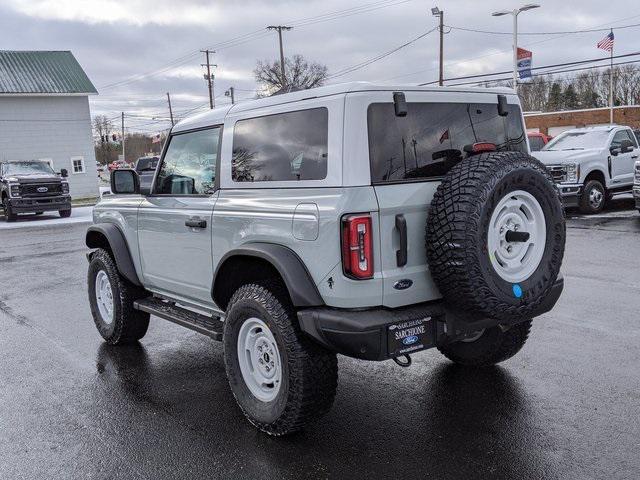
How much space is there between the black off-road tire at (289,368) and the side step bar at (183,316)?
1.93ft

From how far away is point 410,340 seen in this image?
3.40 meters

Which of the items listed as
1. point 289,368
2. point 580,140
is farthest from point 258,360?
point 580,140

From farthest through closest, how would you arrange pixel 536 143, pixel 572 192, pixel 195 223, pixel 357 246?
pixel 536 143
pixel 572 192
pixel 195 223
pixel 357 246

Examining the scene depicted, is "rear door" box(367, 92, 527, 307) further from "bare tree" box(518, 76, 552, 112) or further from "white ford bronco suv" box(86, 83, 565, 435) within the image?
"bare tree" box(518, 76, 552, 112)

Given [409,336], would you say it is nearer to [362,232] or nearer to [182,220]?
[362,232]

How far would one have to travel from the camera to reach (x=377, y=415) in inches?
159

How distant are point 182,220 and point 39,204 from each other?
17648mm

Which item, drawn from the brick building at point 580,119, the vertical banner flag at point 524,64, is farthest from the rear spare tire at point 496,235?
the brick building at point 580,119

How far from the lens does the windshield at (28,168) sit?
20516 mm

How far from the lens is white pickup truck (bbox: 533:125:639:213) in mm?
14312

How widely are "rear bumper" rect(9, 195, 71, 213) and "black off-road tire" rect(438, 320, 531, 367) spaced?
18.5 m

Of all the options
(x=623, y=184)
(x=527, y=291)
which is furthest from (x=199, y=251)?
(x=623, y=184)

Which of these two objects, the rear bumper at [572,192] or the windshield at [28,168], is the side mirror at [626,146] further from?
the windshield at [28,168]

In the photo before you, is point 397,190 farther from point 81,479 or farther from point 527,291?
point 81,479
